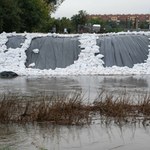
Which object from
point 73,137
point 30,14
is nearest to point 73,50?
point 30,14

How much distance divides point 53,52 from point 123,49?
11.9ft

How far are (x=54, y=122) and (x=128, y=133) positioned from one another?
5.16 ft

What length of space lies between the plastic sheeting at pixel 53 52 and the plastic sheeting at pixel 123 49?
151 cm

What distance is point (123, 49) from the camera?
85.1 ft

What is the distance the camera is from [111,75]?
23031 mm

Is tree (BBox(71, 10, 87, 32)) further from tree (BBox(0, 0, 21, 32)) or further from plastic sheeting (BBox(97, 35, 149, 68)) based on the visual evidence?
plastic sheeting (BBox(97, 35, 149, 68))

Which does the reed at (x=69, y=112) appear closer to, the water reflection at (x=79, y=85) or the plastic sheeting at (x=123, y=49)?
the water reflection at (x=79, y=85)

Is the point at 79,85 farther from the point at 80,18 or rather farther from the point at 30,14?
the point at 80,18

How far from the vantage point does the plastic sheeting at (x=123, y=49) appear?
25.1 m

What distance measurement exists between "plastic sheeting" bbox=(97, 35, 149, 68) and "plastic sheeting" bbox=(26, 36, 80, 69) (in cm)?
151

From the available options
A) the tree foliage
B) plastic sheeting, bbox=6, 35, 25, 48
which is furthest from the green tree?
plastic sheeting, bbox=6, 35, 25, 48

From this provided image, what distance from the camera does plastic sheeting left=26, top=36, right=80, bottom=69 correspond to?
81.8ft

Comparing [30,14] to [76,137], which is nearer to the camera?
[76,137]

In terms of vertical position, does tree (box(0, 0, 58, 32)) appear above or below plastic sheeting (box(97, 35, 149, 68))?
above
